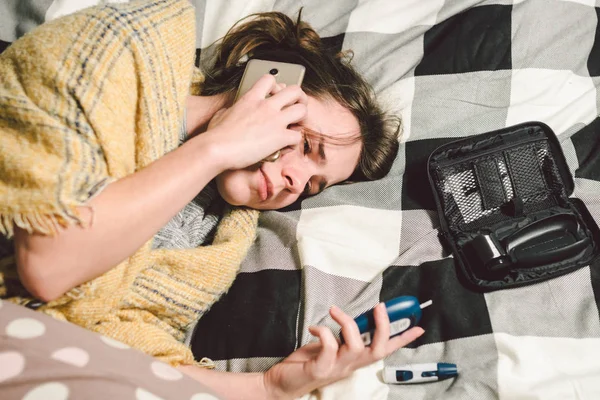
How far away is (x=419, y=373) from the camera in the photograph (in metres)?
0.99

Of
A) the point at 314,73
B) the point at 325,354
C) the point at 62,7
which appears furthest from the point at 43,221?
the point at 62,7

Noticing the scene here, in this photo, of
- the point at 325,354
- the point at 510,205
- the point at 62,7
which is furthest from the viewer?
the point at 62,7

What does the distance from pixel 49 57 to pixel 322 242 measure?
593 millimetres

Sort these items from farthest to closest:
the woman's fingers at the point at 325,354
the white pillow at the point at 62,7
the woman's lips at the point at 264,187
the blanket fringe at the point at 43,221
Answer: the white pillow at the point at 62,7
the woman's lips at the point at 264,187
the woman's fingers at the point at 325,354
the blanket fringe at the point at 43,221

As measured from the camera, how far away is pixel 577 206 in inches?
46.0

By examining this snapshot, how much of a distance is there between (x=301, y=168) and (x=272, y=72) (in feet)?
0.64

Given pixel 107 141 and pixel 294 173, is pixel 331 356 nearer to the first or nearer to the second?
pixel 294 173

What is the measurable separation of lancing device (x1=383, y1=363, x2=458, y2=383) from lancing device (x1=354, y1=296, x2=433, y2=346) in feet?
0.20

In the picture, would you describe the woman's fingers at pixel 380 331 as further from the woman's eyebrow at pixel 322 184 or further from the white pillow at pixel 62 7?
the white pillow at pixel 62 7

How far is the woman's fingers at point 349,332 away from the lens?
3.13 ft

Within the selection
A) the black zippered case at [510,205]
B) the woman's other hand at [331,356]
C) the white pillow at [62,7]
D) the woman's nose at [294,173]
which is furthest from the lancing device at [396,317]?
the white pillow at [62,7]

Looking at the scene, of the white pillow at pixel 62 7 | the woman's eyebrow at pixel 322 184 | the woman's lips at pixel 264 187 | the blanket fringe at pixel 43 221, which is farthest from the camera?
the white pillow at pixel 62 7

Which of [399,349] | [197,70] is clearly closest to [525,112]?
[399,349]

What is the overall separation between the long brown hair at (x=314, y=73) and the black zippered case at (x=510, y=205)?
14 cm
